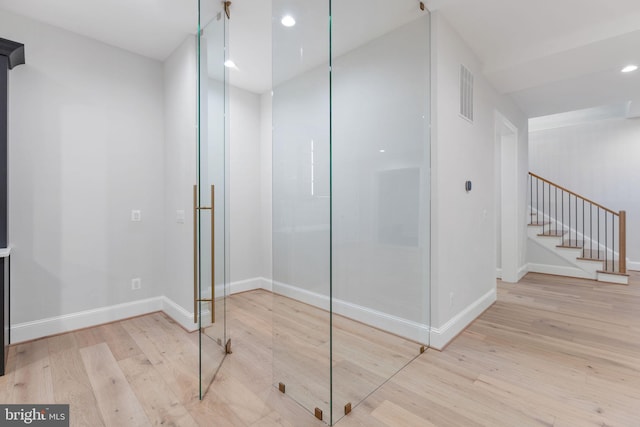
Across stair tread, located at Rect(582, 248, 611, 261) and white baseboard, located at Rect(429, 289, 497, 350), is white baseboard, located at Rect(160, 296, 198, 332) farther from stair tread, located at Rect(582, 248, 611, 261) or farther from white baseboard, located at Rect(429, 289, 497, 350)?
stair tread, located at Rect(582, 248, 611, 261)

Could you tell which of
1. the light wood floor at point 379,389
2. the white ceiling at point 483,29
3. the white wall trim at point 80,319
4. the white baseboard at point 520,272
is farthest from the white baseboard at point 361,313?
the white baseboard at point 520,272

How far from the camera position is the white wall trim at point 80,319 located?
248 centimetres

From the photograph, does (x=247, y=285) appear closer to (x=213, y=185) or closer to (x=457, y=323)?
(x=213, y=185)

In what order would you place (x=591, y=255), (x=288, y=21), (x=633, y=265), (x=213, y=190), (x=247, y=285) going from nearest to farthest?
1. (x=288, y=21)
2. (x=213, y=190)
3. (x=247, y=285)
4. (x=591, y=255)
5. (x=633, y=265)

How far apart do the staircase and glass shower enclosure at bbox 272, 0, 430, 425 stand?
442 centimetres

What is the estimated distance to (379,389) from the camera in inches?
71.7

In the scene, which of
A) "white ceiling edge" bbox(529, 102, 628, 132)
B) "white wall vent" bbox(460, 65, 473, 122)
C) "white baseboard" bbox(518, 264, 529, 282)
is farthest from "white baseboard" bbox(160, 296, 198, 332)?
"white ceiling edge" bbox(529, 102, 628, 132)

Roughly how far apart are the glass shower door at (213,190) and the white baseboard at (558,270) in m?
5.26

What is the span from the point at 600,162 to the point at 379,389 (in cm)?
650

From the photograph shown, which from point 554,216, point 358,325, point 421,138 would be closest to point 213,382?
point 358,325

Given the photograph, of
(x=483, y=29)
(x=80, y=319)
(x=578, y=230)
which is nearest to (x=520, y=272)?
(x=578, y=230)

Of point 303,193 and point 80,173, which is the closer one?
point 303,193

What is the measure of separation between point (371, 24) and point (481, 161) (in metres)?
1.96

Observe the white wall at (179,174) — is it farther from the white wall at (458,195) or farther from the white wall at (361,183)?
the white wall at (458,195)
